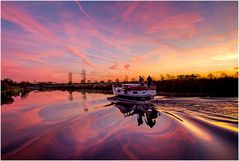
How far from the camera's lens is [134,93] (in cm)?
3547

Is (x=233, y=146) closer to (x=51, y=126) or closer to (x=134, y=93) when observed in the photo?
(x=51, y=126)

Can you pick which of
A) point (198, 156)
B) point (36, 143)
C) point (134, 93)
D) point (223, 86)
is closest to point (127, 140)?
point (198, 156)

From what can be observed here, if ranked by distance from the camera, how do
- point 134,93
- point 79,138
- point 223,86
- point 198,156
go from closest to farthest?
point 198,156
point 79,138
point 134,93
point 223,86

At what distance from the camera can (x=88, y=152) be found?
11.1m

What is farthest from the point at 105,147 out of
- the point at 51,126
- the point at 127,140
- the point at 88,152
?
the point at 51,126

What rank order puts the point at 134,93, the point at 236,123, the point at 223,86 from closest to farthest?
the point at 236,123, the point at 134,93, the point at 223,86

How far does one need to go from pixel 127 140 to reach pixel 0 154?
777 centimetres

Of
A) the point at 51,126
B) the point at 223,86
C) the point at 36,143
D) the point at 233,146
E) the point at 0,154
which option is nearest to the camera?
the point at 0,154

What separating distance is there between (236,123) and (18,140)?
57.6 ft

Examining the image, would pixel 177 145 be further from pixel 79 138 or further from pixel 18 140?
pixel 18 140

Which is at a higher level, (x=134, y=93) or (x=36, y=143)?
(x=134, y=93)

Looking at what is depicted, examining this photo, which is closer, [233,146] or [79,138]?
[233,146]

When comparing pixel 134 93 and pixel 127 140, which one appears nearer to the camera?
pixel 127 140

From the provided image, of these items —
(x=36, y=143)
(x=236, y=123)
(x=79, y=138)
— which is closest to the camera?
(x=36, y=143)
